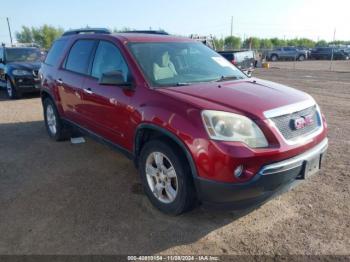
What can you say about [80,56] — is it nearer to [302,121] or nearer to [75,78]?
[75,78]

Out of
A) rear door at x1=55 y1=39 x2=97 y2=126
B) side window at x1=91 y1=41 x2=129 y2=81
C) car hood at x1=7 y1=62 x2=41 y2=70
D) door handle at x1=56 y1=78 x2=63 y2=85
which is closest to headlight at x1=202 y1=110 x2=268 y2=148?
side window at x1=91 y1=41 x2=129 y2=81

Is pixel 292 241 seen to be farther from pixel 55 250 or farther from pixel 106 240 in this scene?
pixel 55 250

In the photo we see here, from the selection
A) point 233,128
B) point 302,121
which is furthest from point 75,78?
point 302,121

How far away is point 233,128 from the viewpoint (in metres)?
2.84

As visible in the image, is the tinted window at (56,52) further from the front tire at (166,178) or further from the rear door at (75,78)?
the front tire at (166,178)

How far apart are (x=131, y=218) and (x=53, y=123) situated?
11.3ft

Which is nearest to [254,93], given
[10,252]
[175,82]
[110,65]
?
[175,82]

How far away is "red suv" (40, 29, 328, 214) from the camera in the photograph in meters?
2.82

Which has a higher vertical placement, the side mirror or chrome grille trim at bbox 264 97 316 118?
the side mirror

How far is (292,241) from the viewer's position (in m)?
3.01

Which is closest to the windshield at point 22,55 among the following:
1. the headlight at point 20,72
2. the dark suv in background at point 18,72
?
the dark suv in background at point 18,72

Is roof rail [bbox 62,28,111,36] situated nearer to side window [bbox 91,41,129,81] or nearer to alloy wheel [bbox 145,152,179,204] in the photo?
side window [bbox 91,41,129,81]

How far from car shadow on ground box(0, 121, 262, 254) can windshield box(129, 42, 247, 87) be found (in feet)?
4.74

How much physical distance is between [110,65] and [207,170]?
203 cm
